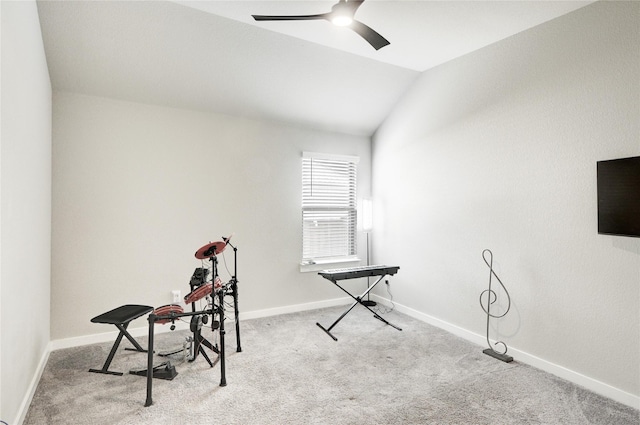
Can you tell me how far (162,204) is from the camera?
3602 millimetres

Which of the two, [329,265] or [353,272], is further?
[329,265]

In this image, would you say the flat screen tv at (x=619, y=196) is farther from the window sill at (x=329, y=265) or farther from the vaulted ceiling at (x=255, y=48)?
the window sill at (x=329, y=265)

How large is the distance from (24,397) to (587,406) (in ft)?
12.0

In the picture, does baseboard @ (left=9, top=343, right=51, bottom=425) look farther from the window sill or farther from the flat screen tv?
the flat screen tv

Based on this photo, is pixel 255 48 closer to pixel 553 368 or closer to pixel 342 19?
pixel 342 19

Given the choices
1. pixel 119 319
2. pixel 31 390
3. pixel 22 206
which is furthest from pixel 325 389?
pixel 22 206

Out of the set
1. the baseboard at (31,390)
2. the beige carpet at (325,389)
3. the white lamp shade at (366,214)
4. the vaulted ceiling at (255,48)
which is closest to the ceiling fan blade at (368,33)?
the vaulted ceiling at (255,48)

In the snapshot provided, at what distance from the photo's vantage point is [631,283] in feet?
7.54

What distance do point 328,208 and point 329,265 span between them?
Result: 77cm

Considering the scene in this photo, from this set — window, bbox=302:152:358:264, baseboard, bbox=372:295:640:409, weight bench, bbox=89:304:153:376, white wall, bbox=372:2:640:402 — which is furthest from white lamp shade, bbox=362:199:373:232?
weight bench, bbox=89:304:153:376

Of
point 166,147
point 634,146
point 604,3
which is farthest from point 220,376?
point 604,3

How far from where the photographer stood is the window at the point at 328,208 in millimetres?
4477

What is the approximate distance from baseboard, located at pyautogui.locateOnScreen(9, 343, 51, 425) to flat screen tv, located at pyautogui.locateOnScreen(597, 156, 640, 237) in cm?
386

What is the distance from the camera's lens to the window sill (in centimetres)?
440
